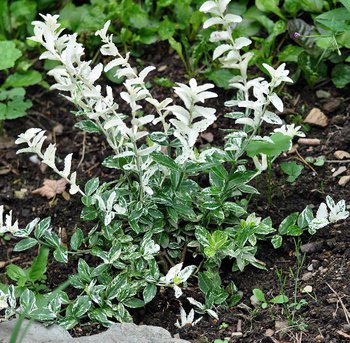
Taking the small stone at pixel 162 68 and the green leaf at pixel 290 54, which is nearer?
the green leaf at pixel 290 54

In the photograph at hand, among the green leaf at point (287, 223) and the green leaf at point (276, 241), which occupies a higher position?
the green leaf at point (287, 223)

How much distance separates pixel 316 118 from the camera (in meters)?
3.39

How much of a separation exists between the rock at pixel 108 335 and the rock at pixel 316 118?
1341 millimetres

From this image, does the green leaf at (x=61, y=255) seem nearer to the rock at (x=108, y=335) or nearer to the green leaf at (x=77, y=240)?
the green leaf at (x=77, y=240)

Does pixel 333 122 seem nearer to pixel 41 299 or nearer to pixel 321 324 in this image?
pixel 321 324

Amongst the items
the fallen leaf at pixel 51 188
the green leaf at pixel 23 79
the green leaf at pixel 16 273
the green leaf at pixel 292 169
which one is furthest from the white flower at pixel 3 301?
the green leaf at pixel 23 79

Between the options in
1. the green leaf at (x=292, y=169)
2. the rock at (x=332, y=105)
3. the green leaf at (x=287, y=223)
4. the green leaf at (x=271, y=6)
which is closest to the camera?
the green leaf at (x=287, y=223)

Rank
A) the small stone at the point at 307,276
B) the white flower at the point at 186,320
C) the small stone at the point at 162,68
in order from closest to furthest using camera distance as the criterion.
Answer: the white flower at the point at 186,320 < the small stone at the point at 307,276 < the small stone at the point at 162,68

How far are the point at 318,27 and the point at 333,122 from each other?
0.48 m

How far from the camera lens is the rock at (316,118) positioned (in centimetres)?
337

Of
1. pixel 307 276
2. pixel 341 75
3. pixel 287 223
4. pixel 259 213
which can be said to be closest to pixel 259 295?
pixel 307 276

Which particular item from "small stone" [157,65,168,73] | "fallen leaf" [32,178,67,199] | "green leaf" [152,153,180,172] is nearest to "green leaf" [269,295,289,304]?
"green leaf" [152,153,180,172]

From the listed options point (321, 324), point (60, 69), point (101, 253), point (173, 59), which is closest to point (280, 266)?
point (321, 324)

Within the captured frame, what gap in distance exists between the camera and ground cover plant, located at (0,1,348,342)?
8.55ft
